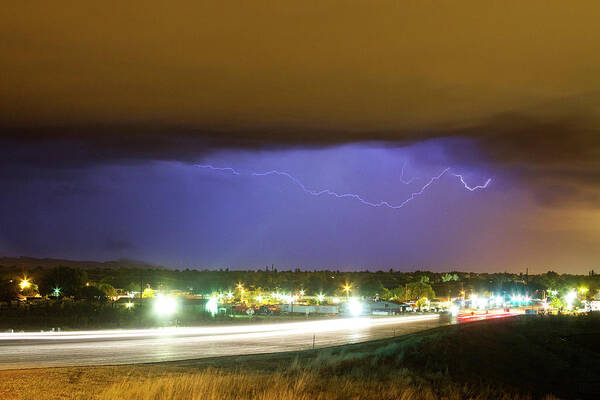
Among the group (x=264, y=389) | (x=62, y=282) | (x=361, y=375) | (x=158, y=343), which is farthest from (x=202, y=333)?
(x=62, y=282)

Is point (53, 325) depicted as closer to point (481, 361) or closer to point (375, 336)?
point (375, 336)

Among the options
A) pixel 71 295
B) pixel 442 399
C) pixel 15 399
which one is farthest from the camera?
pixel 71 295

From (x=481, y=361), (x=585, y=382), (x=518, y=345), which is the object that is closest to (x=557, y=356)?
(x=518, y=345)

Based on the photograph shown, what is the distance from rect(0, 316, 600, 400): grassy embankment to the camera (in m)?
20.9

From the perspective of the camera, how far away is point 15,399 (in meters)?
19.2

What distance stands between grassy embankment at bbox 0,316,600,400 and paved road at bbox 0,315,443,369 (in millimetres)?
3622

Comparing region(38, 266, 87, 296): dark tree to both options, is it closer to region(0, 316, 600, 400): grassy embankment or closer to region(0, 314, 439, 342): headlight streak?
region(0, 314, 439, 342): headlight streak

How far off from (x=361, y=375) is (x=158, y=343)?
16.9m

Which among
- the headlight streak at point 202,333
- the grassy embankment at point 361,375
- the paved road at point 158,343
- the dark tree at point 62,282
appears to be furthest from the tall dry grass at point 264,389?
the dark tree at point 62,282

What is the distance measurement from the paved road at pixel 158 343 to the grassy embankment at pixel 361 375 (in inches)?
143

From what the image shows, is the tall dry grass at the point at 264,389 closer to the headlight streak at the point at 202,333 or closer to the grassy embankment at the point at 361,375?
the grassy embankment at the point at 361,375

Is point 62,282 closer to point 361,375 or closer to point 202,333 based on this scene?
point 202,333

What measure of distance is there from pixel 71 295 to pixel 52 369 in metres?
103

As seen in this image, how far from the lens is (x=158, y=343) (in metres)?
41.0
